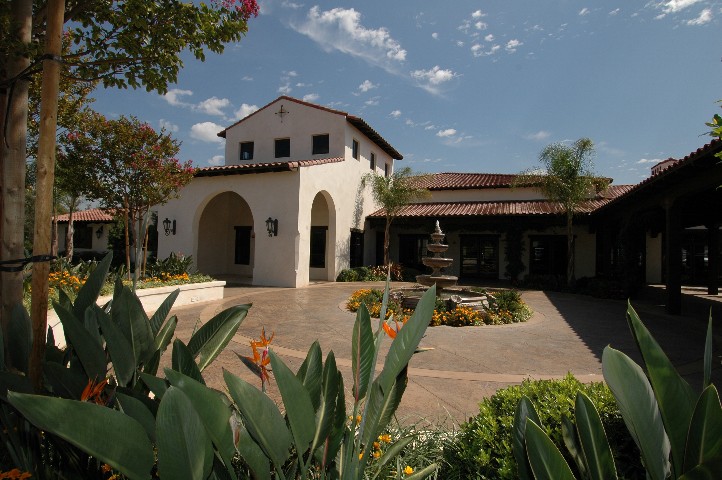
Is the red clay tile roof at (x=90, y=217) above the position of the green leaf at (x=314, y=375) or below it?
above

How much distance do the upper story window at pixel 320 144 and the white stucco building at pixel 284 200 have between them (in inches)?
1.8

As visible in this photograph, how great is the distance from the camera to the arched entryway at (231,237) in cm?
1922

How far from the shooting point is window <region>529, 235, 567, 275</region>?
18688mm

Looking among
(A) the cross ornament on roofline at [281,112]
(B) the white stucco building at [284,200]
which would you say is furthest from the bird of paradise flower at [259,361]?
(A) the cross ornament on roofline at [281,112]

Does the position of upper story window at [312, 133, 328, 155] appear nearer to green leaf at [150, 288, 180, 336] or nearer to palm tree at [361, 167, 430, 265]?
palm tree at [361, 167, 430, 265]

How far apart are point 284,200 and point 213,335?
13.1 m

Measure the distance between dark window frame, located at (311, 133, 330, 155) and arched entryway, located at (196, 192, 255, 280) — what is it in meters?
4.51

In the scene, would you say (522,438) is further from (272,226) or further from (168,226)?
(168,226)

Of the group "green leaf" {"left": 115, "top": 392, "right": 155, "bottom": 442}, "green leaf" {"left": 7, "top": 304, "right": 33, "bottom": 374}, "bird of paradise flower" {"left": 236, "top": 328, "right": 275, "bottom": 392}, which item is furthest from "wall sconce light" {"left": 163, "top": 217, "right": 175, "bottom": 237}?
"green leaf" {"left": 115, "top": 392, "right": 155, "bottom": 442}

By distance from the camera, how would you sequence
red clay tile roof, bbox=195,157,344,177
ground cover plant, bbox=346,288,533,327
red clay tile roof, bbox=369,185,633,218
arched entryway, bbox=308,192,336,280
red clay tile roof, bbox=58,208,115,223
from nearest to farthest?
ground cover plant, bbox=346,288,533,327 → red clay tile roof, bbox=195,157,344,177 → arched entryway, bbox=308,192,336,280 → red clay tile roof, bbox=369,185,633,218 → red clay tile roof, bbox=58,208,115,223

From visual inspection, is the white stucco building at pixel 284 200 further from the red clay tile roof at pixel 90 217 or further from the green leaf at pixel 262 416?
the green leaf at pixel 262 416

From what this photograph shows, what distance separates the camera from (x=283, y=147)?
1933cm

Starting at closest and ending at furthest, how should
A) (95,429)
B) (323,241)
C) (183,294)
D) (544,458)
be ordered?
(95,429)
(544,458)
(183,294)
(323,241)

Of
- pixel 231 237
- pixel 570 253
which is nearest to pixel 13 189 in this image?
pixel 570 253
